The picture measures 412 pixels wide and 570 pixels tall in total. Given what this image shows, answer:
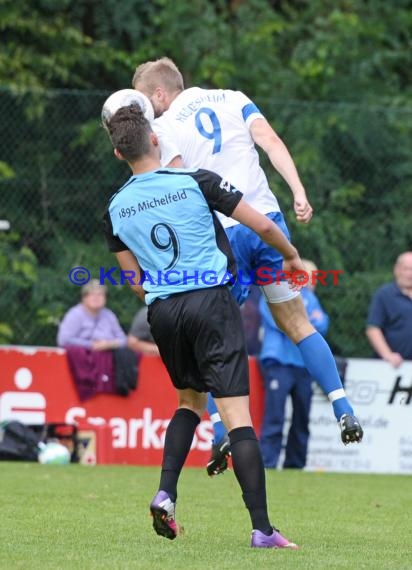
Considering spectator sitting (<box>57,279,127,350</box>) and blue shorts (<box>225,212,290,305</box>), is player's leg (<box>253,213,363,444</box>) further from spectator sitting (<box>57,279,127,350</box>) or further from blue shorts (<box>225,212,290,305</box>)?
spectator sitting (<box>57,279,127,350</box>)

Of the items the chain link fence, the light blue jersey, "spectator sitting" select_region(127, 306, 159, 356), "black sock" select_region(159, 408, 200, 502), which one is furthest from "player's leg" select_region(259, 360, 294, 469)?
the light blue jersey

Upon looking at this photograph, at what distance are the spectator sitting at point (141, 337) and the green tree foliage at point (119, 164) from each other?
0.39 m

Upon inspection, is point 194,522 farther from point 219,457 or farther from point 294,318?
point 294,318

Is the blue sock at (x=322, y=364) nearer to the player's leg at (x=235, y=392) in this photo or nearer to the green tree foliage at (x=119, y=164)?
the player's leg at (x=235, y=392)

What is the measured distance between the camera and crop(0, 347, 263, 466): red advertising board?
12133mm

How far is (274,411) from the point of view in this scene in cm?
1199

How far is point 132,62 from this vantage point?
15.9 m

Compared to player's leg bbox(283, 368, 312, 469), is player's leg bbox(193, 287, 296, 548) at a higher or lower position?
higher

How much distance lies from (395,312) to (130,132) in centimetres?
742

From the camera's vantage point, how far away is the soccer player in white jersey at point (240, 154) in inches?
255

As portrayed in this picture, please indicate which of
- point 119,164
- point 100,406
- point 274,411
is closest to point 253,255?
point 274,411

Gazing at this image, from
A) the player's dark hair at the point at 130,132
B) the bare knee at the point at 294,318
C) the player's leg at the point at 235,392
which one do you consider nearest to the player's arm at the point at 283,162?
the bare knee at the point at 294,318

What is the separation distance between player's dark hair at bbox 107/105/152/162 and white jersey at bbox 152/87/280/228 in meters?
1.10

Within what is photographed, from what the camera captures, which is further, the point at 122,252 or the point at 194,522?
the point at 194,522
